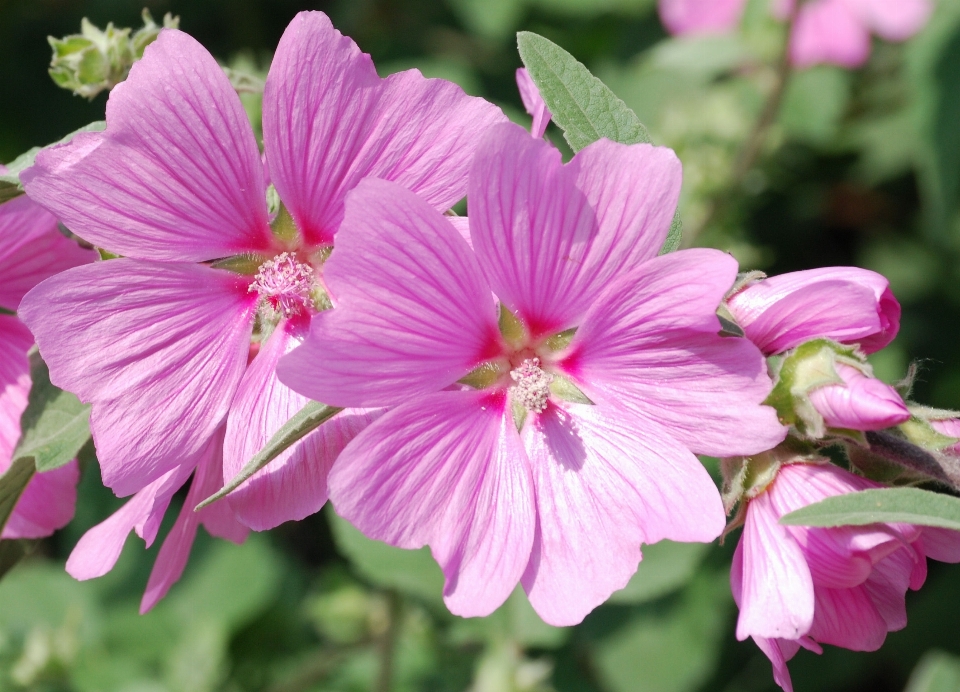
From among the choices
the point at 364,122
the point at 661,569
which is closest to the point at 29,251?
the point at 364,122

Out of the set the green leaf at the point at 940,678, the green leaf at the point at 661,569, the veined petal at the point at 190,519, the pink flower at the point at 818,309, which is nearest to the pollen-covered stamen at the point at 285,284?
the veined petal at the point at 190,519

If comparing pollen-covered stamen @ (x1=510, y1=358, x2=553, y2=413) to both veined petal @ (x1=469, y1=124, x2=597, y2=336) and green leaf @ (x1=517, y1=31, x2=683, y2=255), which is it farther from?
green leaf @ (x1=517, y1=31, x2=683, y2=255)

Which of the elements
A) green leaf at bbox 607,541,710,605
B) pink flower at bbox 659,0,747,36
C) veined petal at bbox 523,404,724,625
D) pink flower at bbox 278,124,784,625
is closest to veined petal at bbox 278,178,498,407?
pink flower at bbox 278,124,784,625

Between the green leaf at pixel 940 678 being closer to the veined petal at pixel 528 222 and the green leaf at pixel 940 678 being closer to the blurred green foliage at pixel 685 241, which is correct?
the blurred green foliage at pixel 685 241

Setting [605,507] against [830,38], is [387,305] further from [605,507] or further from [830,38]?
[830,38]

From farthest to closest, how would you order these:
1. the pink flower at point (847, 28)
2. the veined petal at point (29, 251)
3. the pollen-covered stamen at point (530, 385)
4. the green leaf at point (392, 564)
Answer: the pink flower at point (847, 28) → the green leaf at point (392, 564) → the veined petal at point (29, 251) → the pollen-covered stamen at point (530, 385)

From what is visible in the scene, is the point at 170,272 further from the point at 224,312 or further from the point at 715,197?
the point at 715,197
